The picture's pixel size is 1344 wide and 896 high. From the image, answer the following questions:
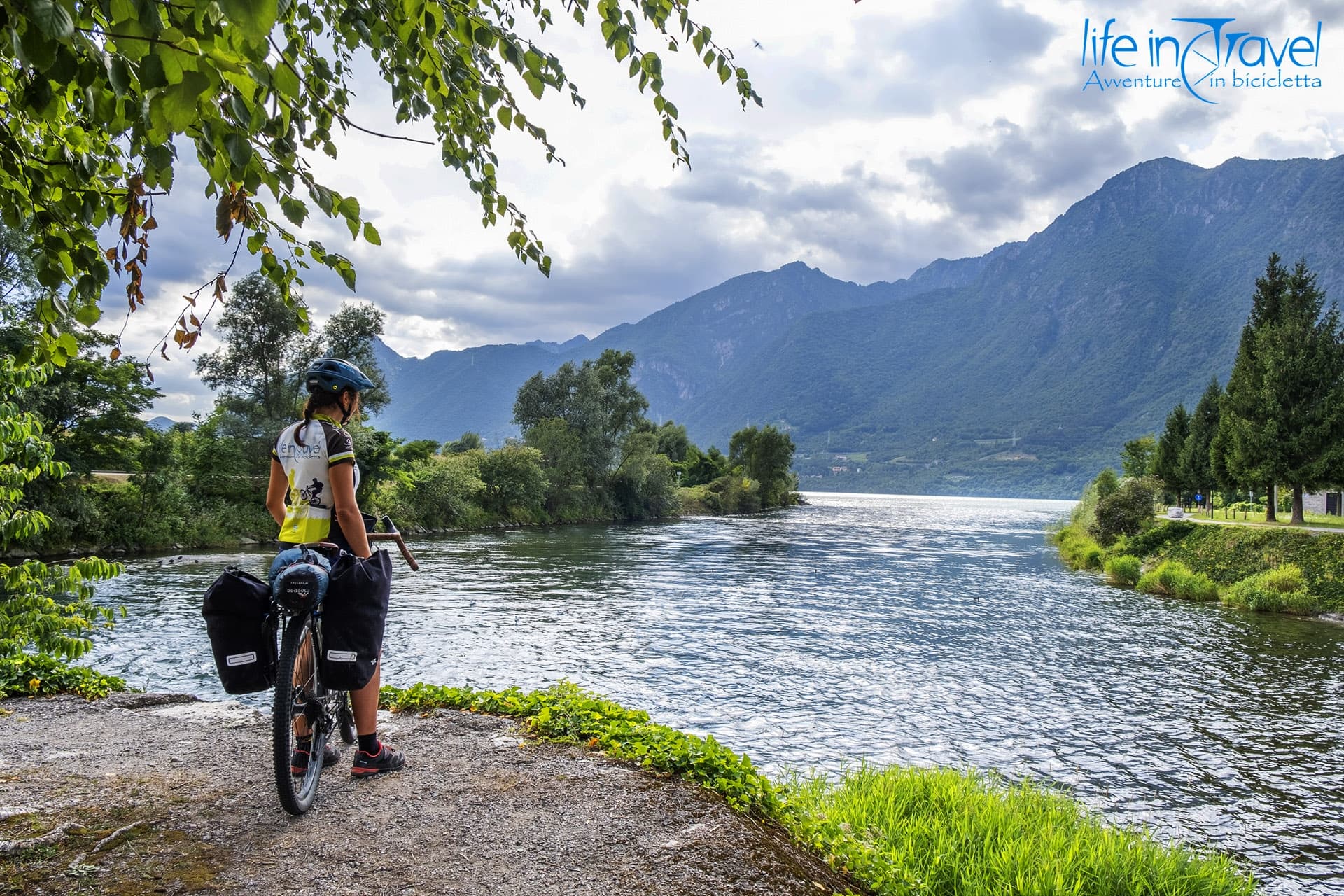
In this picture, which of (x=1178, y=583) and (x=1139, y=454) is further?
(x=1139, y=454)

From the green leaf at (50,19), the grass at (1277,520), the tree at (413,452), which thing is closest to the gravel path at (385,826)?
the green leaf at (50,19)

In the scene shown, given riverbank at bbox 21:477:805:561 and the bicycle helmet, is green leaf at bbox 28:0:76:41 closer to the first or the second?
the bicycle helmet

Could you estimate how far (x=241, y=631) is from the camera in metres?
4.37

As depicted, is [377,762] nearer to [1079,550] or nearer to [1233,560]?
[1233,560]

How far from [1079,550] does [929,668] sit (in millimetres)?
28030

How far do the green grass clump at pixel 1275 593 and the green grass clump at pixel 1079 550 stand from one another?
1049 centimetres

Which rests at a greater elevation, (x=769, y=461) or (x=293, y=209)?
(x=769, y=461)

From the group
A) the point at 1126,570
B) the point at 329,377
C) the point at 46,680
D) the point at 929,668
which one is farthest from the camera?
the point at 1126,570

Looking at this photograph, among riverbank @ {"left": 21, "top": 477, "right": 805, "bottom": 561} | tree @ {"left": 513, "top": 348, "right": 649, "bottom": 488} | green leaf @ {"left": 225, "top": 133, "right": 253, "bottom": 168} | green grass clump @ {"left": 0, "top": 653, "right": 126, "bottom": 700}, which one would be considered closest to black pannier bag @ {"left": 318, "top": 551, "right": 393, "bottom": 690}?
green leaf @ {"left": 225, "top": 133, "right": 253, "bottom": 168}

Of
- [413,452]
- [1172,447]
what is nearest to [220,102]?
[413,452]

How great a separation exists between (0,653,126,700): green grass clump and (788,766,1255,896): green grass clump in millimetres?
7190

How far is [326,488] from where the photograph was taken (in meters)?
4.79

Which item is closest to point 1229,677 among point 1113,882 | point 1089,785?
point 1089,785

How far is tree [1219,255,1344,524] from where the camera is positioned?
100 ft
